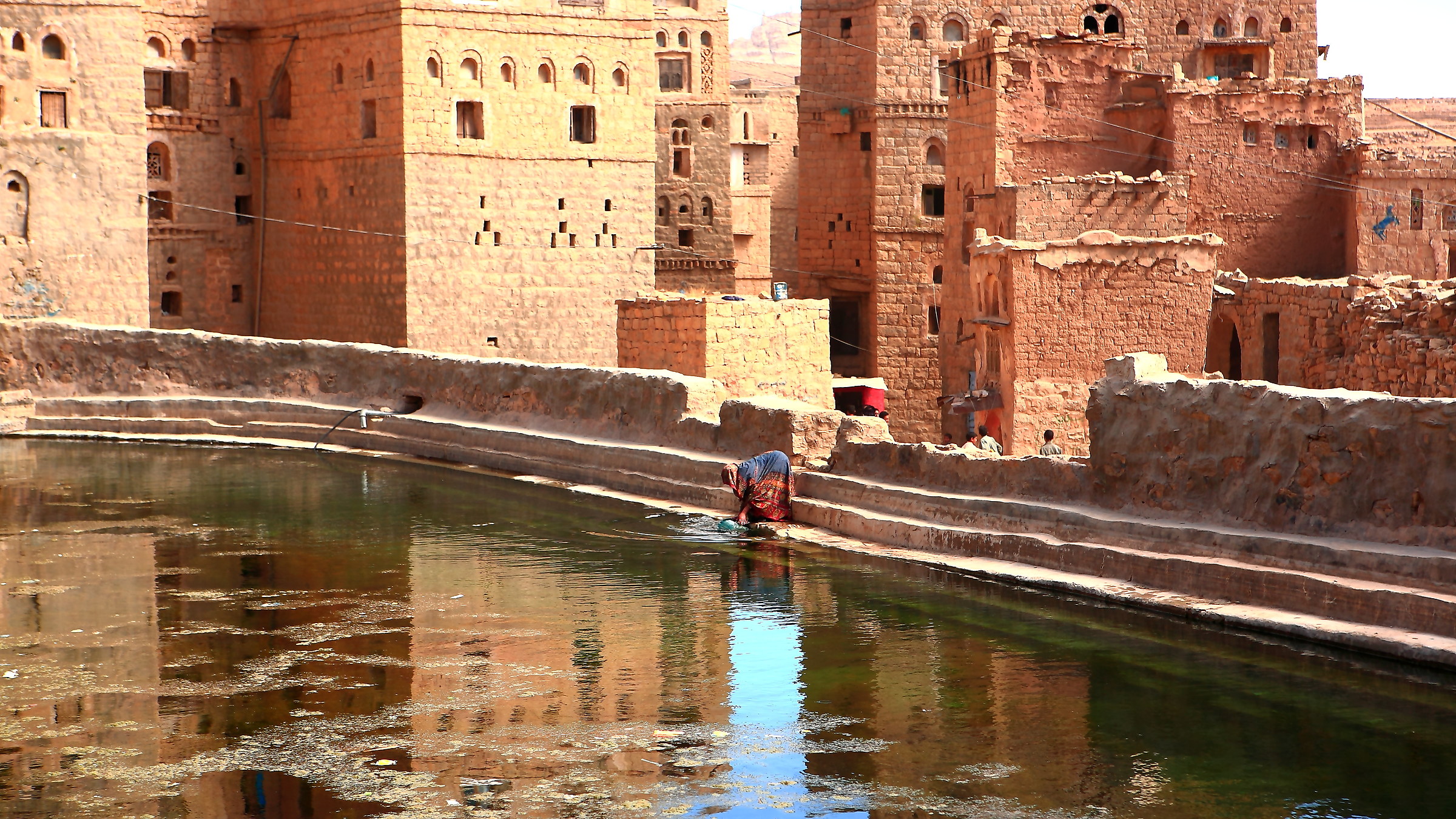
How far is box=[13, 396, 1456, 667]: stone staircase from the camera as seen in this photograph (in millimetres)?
8578

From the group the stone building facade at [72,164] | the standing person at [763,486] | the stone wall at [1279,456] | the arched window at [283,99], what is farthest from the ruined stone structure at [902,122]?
the stone wall at [1279,456]

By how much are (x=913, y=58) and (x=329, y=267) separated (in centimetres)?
1457

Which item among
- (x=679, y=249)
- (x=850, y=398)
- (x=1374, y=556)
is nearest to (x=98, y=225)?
(x=850, y=398)

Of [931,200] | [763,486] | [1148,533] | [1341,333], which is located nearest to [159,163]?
[931,200]

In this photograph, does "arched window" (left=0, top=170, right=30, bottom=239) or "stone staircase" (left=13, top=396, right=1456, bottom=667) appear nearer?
"stone staircase" (left=13, top=396, right=1456, bottom=667)

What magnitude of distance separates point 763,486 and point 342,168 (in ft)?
57.6

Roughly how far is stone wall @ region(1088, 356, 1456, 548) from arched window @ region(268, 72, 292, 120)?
70.8ft

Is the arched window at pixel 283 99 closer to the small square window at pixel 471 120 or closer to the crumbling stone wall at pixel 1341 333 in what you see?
the small square window at pixel 471 120

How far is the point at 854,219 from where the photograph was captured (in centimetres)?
3722

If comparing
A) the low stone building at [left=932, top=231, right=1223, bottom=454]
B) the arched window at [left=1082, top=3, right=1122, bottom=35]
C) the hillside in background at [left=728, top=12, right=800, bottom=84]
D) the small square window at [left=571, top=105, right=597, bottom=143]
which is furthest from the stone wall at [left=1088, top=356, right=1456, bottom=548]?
the hillside in background at [left=728, top=12, right=800, bottom=84]

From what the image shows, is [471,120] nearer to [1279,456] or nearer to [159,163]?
[159,163]

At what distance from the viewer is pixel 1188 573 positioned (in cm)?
962

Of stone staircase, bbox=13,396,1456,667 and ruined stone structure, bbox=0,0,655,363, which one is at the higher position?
ruined stone structure, bbox=0,0,655,363

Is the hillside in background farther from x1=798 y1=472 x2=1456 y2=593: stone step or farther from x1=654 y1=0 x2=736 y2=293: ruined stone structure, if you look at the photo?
x1=798 y1=472 x2=1456 y2=593: stone step
